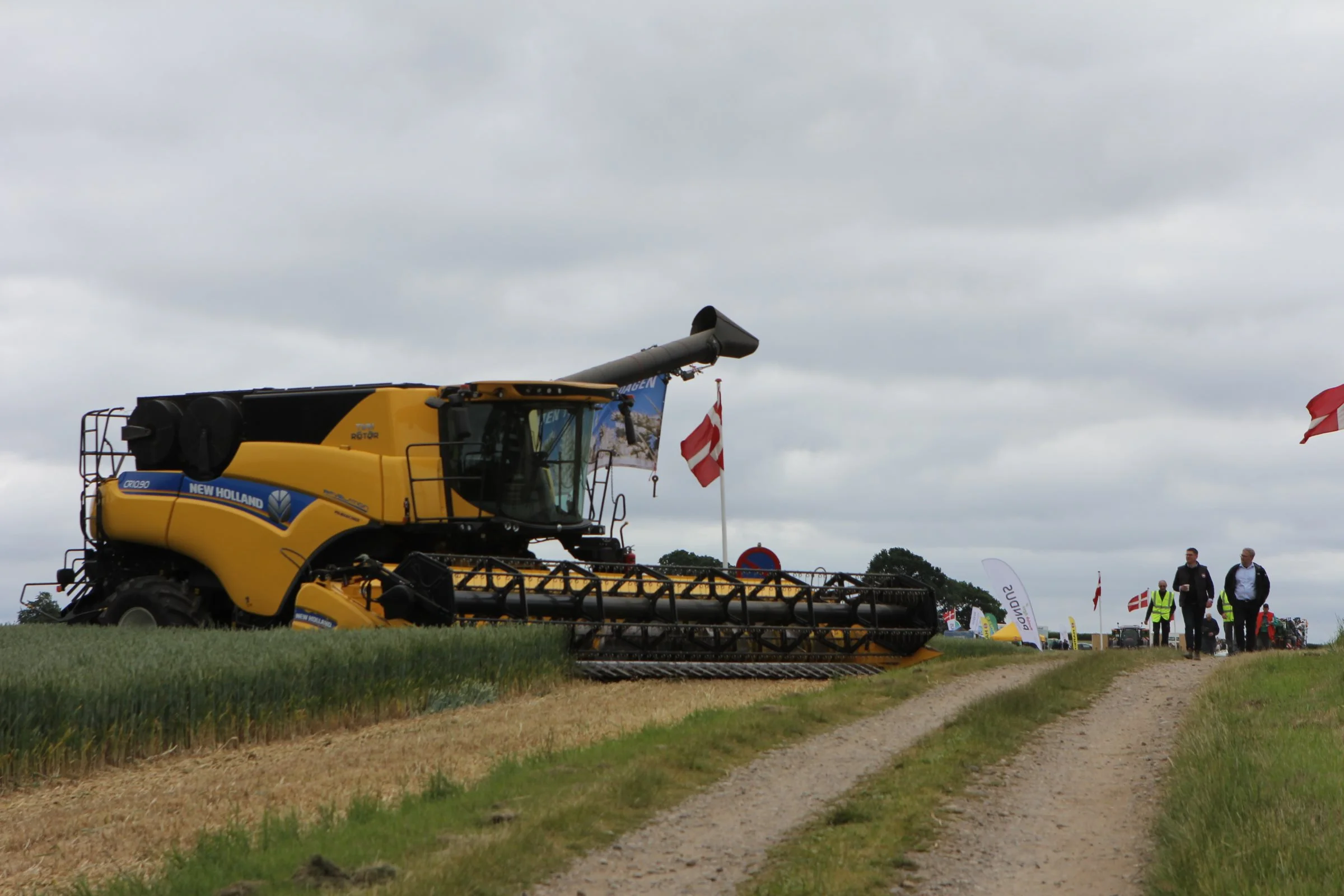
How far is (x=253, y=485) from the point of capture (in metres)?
18.3

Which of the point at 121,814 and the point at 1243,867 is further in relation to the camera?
the point at 121,814

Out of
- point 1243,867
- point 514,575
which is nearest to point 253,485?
point 514,575

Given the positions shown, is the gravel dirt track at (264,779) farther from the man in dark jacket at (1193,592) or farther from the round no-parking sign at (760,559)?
the man in dark jacket at (1193,592)

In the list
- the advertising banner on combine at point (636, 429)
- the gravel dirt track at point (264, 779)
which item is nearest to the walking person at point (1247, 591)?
the advertising banner on combine at point (636, 429)

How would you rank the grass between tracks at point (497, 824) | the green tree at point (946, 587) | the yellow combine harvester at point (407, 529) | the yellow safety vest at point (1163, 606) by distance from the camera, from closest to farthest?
1. the grass between tracks at point (497, 824)
2. the yellow combine harvester at point (407, 529)
3. the yellow safety vest at point (1163, 606)
4. the green tree at point (946, 587)

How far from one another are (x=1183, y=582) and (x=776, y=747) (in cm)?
1428

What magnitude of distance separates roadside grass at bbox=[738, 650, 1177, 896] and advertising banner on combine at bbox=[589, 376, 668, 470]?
25.3 ft

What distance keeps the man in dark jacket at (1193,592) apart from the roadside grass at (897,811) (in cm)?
982

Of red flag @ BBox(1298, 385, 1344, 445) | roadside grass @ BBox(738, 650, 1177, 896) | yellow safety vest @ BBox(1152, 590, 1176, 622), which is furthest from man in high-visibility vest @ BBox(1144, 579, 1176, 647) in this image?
roadside grass @ BBox(738, 650, 1177, 896)

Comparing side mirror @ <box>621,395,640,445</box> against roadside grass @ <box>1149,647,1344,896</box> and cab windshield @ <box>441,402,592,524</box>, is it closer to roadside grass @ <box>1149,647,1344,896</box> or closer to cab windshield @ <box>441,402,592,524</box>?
cab windshield @ <box>441,402,592,524</box>

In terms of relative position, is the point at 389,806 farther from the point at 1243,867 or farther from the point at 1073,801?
the point at 1243,867

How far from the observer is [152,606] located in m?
18.3

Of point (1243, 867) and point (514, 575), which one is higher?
point (514, 575)

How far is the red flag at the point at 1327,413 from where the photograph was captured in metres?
18.1
